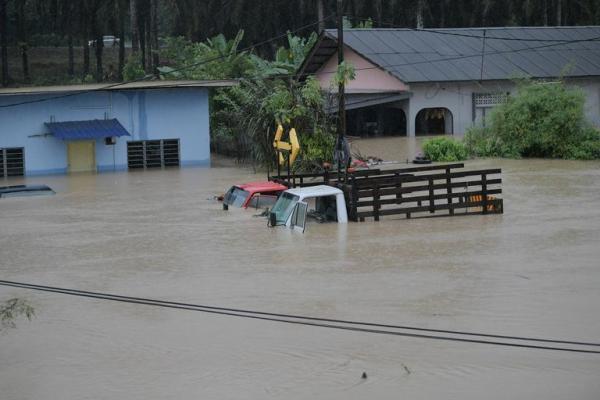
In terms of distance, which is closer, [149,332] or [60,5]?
[149,332]

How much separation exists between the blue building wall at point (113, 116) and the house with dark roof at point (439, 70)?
684cm

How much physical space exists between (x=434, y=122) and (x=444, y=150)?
389 inches

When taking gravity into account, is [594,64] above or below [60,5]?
below

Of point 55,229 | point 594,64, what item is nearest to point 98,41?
point 594,64

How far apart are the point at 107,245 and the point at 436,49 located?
27.9 meters

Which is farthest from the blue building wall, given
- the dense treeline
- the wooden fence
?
the dense treeline

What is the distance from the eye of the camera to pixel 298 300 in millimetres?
16953

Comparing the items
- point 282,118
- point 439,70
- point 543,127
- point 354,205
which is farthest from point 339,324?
point 439,70

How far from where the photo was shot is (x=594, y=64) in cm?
4916

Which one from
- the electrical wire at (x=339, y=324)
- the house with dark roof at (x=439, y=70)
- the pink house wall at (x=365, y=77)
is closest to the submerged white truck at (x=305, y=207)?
the electrical wire at (x=339, y=324)

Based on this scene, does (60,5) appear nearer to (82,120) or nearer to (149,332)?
(82,120)

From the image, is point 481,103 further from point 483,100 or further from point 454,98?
point 454,98

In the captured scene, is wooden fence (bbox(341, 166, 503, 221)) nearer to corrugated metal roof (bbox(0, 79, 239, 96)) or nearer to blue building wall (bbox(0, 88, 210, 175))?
corrugated metal roof (bbox(0, 79, 239, 96))

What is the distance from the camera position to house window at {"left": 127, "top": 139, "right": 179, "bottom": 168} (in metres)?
41.1
